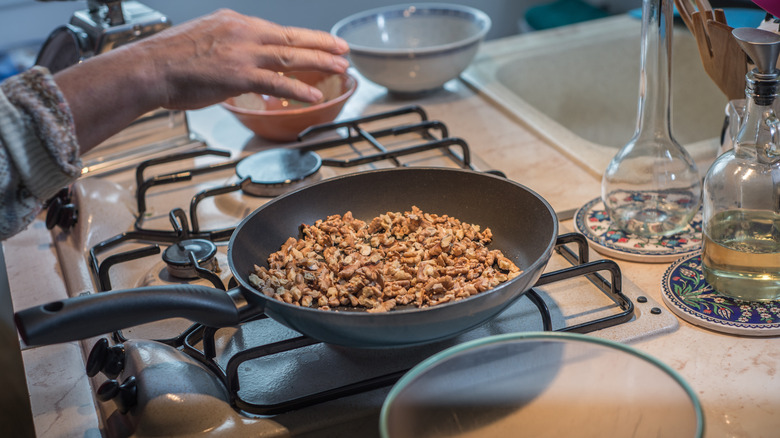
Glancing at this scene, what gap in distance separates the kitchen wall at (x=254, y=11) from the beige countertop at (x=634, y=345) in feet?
6.00

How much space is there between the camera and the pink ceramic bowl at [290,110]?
1.08 m

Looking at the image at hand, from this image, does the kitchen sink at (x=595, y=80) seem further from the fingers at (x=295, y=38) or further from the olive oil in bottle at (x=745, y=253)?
the olive oil in bottle at (x=745, y=253)

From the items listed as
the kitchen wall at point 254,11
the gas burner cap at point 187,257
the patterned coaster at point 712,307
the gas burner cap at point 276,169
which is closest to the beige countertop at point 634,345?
the patterned coaster at point 712,307

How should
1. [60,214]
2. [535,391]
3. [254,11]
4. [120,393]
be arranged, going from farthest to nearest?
[254,11] → [60,214] → [120,393] → [535,391]

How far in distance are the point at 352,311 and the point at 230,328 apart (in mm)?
144

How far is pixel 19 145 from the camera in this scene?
0.53 m

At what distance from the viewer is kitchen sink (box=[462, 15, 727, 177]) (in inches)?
52.3

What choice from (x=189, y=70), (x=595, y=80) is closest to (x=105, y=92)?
(x=189, y=70)

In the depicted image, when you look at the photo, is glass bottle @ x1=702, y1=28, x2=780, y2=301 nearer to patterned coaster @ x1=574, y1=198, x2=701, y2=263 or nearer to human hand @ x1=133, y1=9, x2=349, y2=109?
patterned coaster @ x1=574, y1=198, x2=701, y2=263

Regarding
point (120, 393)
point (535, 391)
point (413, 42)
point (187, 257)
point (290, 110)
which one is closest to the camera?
point (535, 391)

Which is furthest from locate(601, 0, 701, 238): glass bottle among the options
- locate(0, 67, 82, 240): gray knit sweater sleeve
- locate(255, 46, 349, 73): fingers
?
locate(0, 67, 82, 240): gray knit sweater sleeve

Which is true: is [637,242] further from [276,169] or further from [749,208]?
[276,169]

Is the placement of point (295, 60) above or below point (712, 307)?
above

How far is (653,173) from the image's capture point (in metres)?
0.80
